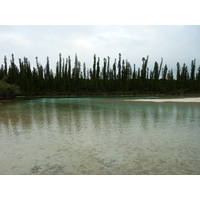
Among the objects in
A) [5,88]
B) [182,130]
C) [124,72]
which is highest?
[124,72]

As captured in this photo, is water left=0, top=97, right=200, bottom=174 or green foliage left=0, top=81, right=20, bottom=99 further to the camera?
green foliage left=0, top=81, right=20, bottom=99

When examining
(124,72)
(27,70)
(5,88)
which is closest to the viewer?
(5,88)

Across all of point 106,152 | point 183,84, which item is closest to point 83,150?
point 106,152

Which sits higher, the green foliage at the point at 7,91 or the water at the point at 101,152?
the green foliage at the point at 7,91

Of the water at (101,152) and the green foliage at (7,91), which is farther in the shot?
the green foliage at (7,91)

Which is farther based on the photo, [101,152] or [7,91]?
[7,91]

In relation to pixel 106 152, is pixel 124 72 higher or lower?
higher

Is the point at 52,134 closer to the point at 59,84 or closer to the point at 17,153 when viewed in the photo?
the point at 17,153

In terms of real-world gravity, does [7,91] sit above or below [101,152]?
above

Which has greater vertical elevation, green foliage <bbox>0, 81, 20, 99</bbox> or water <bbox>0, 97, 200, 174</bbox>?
green foliage <bbox>0, 81, 20, 99</bbox>

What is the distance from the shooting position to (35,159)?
360 centimetres

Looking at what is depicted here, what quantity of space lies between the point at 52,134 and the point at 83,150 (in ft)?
6.56
